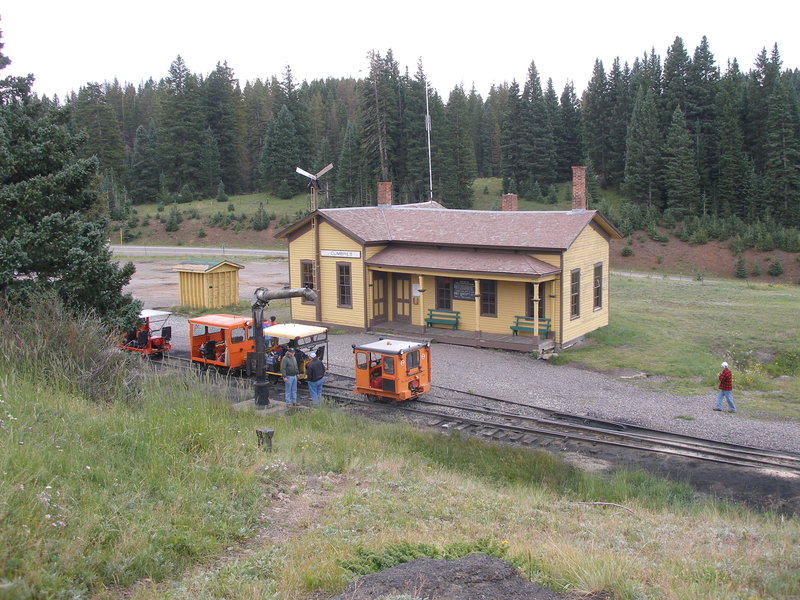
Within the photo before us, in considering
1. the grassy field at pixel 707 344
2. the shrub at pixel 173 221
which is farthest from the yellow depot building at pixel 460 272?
the shrub at pixel 173 221

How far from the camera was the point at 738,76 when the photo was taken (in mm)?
77688

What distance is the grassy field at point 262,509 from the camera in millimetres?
6336

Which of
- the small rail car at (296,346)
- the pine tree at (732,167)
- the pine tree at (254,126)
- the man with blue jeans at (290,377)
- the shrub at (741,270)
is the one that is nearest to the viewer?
the man with blue jeans at (290,377)

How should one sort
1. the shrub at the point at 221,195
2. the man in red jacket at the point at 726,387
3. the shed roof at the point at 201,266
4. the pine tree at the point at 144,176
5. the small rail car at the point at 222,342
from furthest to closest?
the pine tree at the point at 144,176, the shrub at the point at 221,195, the shed roof at the point at 201,266, the small rail car at the point at 222,342, the man in red jacket at the point at 726,387

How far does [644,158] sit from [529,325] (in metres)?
51.6

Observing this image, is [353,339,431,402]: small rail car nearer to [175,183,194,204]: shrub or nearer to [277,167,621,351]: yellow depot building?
[277,167,621,351]: yellow depot building

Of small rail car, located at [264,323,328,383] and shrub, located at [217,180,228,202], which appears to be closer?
small rail car, located at [264,323,328,383]

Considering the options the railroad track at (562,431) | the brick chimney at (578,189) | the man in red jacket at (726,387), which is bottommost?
the railroad track at (562,431)

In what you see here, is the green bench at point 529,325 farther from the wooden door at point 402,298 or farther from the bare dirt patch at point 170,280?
the bare dirt patch at point 170,280

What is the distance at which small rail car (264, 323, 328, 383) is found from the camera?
63.6 ft

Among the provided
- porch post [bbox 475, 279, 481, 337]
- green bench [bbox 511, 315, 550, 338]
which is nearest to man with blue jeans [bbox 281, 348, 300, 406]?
porch post [bbox 475, 279, 481, 337]

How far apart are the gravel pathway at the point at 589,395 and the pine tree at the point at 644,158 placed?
171ft

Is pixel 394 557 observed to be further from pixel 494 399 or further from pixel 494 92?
pixel 494 92

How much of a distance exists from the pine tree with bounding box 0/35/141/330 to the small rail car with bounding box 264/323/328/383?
4.34 m
